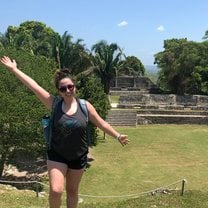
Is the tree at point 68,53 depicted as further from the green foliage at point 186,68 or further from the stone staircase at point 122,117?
the green foliage at point 186,68

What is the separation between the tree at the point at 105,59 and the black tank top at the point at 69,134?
3624 centimetres

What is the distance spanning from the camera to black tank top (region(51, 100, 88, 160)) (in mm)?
4059

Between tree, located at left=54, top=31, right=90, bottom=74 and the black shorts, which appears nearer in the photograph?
the black shorts

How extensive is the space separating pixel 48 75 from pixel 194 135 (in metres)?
14.7

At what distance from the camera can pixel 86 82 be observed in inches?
949

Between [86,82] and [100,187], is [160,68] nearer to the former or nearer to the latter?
[86,82]

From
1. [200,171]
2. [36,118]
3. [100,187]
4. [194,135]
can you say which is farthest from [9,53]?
[194,135]

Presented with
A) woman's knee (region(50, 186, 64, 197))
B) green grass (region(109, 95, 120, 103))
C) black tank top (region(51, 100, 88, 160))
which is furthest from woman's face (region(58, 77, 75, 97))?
green grass (region(109, 95, 120, 103))

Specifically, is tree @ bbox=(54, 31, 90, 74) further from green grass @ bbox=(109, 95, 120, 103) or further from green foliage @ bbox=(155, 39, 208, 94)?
green foliage @ bbox=(155, 39, 208, 94)

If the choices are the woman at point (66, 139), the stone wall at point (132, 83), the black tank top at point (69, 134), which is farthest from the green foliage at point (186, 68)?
the black tank top at point (69, 134)

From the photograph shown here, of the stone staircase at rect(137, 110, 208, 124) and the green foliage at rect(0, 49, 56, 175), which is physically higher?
the green foliage at rect(0, 49, 56, 175)

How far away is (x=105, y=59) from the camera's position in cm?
4147

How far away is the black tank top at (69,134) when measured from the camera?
13.3 ft

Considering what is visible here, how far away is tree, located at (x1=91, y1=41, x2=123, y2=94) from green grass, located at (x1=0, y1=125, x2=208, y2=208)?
41.1 feet
